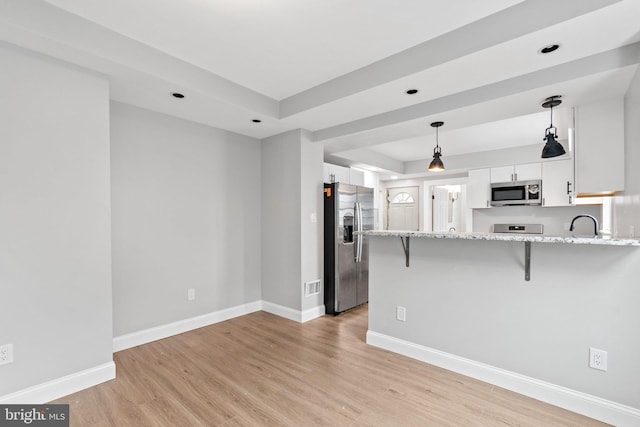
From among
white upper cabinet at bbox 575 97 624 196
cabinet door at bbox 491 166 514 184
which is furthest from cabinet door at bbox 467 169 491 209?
white upper cabinet at bbox 575 97 624 196

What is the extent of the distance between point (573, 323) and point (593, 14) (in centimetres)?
193

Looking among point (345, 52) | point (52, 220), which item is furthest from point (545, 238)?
point (52, 220)

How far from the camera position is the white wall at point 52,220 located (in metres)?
2.02

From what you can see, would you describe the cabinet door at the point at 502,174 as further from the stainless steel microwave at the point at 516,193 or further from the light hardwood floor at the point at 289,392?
the light hardwood floor at the point at 289,392

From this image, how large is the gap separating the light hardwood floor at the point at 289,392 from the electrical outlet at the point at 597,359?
0.35 m

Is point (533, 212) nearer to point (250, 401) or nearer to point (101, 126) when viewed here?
point (250, 401)

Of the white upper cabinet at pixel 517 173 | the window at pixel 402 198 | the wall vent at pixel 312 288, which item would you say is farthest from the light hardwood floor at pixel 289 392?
the window at pixel 402 198

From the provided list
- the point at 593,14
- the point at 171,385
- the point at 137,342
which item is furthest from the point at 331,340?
the point at 593,14

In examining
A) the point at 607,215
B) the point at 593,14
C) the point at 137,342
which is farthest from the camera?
the point at 607,215

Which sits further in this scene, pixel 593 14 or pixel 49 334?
pixel 49 334

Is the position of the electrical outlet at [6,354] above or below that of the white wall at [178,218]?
below

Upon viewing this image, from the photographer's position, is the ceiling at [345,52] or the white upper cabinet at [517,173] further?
the white upper cabinet at [517,173]

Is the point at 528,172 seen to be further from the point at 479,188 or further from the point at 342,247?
the point at 342,247

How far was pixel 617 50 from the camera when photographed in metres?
2.07
